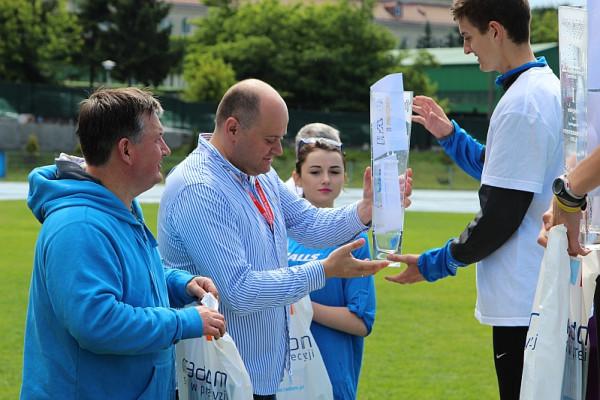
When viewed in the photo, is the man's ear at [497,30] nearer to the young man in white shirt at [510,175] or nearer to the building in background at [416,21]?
the young man in white shirt at [510,175]

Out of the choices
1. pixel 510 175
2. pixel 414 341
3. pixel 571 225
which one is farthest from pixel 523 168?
pixel 414 341

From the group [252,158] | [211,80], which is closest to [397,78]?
[252,158]

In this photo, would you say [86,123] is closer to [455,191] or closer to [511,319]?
[511,319]

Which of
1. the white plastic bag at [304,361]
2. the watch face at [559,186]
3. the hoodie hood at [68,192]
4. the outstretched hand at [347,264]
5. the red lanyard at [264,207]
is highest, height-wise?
the watch face at [559,186]

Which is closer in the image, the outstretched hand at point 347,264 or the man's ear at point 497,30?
the outstretched hand at point 347,264

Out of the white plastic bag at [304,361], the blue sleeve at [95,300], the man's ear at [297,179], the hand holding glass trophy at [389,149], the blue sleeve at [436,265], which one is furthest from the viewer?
the man's ear at [297,179]

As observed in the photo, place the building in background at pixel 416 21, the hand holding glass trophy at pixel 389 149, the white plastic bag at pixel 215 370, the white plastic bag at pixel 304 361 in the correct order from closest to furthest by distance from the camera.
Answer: the white plastic bag at pixel 215 370, the hand holding glass trophy at pixel 389 149, the white plastic bag at pixel 304 361, the building in background at pixel 416 21

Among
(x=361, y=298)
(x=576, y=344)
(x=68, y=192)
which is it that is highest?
(x=68, y=192)

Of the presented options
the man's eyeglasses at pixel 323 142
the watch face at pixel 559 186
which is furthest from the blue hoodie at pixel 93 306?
the man's eyeglasses at pixel 323 142

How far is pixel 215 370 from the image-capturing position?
12.5 feet

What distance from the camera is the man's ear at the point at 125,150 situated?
11.8ft

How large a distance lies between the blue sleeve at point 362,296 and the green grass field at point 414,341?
2411mm

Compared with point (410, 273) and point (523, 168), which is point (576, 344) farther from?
point (410, 273)

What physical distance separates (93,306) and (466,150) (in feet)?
8.65
